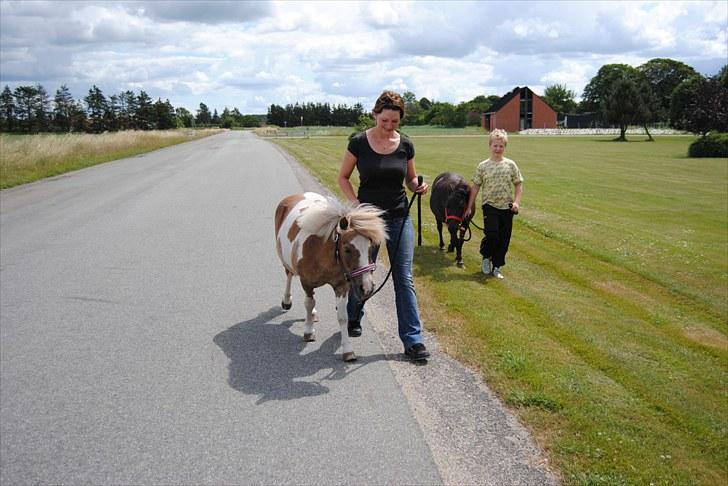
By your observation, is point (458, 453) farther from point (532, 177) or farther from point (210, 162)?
point (210, 162)

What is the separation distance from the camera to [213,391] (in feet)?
16.6

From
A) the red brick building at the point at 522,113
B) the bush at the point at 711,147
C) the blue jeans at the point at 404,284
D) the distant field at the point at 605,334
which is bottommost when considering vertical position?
the distant field at the point at 605,334

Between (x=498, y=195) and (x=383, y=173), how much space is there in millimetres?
3503

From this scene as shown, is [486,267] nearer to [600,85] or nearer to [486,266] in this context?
[486,266]

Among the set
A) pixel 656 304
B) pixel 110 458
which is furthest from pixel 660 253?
pixel 110 458

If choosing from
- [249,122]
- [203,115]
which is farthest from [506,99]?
[203,115]

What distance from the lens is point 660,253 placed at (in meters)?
11.1

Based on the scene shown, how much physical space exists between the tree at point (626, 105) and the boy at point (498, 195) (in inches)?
2533

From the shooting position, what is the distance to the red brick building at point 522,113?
346 feet

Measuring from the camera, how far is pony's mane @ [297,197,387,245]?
16.8ft

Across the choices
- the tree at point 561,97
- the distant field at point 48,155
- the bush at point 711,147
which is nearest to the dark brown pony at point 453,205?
the distant field at point 48,155

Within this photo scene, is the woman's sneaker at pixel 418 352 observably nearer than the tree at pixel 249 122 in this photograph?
Yes

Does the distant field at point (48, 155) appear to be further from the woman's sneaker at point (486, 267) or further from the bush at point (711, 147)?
the bush at point (711, 147)

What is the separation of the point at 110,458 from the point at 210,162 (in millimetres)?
29112
